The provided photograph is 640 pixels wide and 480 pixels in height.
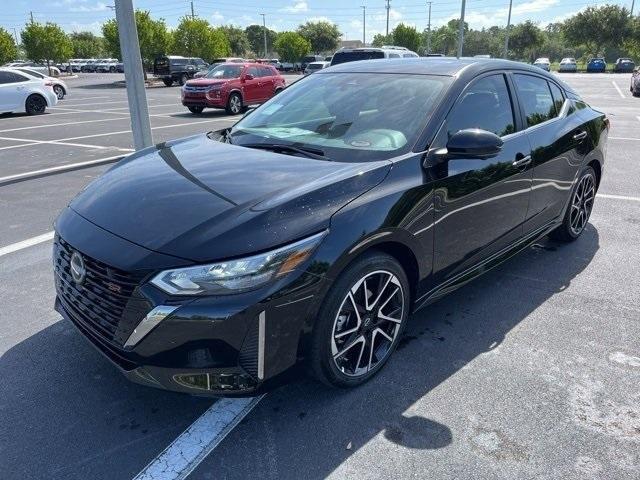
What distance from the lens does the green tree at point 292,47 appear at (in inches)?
2574

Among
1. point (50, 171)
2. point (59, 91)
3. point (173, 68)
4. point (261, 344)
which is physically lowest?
point (50, 171)

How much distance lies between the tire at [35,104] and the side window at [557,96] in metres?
17.0

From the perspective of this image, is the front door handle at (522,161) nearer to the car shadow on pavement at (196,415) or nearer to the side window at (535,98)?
the side window at (535,98)

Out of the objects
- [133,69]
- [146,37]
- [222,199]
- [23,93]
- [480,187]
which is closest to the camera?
[222,199]

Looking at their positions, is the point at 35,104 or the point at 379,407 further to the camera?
the point at 35,104

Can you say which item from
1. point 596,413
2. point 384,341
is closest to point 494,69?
point 384,341

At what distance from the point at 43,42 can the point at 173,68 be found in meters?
19.1

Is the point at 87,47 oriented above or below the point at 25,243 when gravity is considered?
above

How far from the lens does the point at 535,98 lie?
412 cm

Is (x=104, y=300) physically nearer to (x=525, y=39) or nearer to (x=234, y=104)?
(x=234, y=104)

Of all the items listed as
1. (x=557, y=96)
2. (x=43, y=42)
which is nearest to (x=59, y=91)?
(x=557, y=96)

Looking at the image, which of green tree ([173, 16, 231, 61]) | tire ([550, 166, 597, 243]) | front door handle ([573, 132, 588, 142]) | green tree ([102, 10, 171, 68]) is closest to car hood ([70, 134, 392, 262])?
front door handle ([573, 132, 588, 142])

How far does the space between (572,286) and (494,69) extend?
1780mm

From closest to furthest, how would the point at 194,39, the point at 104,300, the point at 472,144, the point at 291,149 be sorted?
1. the point at 104,300
2. the point at 472,144
3. the point at 291,149
4. the point at 194,39
